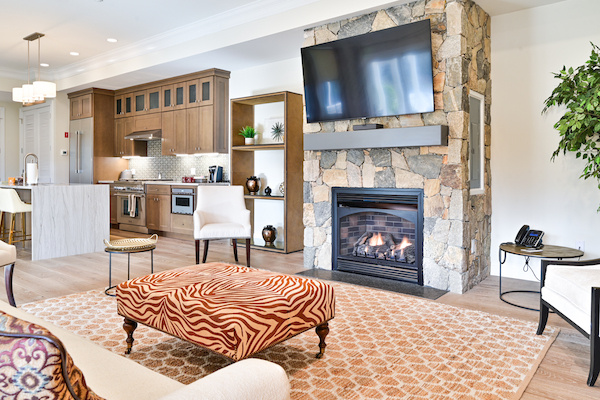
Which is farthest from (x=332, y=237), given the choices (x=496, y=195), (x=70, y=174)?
(x=70, y=174)

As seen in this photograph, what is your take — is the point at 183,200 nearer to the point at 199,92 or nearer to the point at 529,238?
the point at 199,92

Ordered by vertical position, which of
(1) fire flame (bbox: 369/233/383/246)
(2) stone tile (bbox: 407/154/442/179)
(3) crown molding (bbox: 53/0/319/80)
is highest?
A: (3) crown molding (bbox: 53/0/319/80)

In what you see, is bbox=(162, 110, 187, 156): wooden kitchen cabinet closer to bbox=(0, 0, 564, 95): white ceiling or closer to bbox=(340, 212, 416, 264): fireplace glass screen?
bbox=(0, 0, 564, 95): white ceiling

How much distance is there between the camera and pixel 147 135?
286 inches

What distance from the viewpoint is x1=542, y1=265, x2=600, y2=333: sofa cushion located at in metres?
2.14

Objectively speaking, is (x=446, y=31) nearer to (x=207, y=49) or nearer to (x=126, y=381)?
(x=207, y=49)

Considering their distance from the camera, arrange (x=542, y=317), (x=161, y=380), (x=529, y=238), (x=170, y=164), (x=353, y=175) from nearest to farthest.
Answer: (x=161, y=380) → (x=542, y=317) → (x=529, y=238) → (x=353, y=175) → (x=170, y=164)

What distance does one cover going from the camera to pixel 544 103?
12.9ft

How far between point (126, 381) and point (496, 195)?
3908 millimetres

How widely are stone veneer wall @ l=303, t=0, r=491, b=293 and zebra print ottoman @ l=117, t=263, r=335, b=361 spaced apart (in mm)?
1775

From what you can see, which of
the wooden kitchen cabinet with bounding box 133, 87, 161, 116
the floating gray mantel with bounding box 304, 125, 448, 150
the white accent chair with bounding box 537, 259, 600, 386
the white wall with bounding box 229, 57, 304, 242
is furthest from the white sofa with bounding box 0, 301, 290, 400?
the wooden kitchen cabinet with bounding box 133, 87, 161, 116

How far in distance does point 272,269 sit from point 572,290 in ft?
9.10

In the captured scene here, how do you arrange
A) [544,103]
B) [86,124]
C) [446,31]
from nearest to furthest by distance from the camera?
[446,31], [544,103], [86,124]

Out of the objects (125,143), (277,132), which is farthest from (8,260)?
(125,143)
